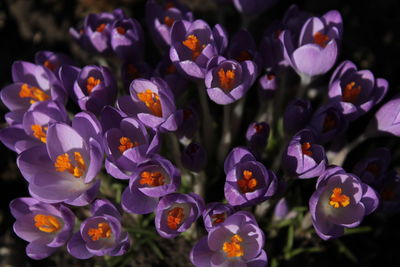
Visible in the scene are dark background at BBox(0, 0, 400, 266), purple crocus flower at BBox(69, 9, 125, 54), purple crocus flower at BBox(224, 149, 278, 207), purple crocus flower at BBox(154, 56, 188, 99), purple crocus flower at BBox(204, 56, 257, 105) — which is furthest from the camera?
dark background at BBox(0, 0, 400, 266)

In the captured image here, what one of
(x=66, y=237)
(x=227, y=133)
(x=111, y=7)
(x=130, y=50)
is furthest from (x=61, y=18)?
(x=66, y=237)

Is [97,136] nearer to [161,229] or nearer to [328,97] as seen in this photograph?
[161,229]

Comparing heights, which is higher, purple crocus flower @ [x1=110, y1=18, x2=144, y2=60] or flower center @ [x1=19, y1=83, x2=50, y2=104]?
purple crocus flower @ [x1=110, y1=18, x2=144, y2=60]

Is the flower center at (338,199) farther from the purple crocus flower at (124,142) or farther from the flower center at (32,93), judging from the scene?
the flower center at (32,93)

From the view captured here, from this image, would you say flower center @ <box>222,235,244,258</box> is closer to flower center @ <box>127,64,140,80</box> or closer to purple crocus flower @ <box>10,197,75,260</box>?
purple crocus flower @ <box>10,197,75,260</box>

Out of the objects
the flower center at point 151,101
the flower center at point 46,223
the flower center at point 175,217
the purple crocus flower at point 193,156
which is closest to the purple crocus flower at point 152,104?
the flower center at point 151,101

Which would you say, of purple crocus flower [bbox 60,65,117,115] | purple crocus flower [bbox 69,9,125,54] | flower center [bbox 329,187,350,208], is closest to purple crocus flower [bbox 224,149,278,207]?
flower center [bbox 329,187,350,208]
